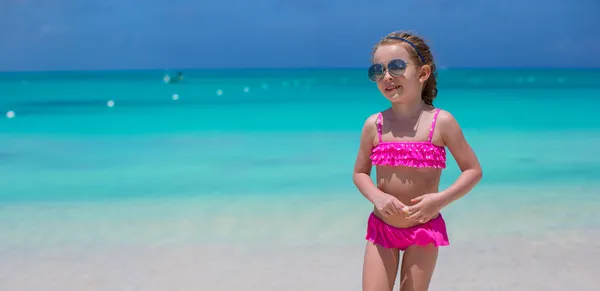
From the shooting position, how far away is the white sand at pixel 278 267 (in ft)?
13.6

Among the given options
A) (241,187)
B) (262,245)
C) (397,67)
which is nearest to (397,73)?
(397,67)

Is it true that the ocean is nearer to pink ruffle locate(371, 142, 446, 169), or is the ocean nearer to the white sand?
the white sand

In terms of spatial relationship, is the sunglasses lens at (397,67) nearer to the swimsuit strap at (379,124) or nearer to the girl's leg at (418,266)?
the swimsuit strap at (379,124)

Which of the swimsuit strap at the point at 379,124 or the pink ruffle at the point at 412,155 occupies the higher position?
the swimsuit strap at the point at 379,124

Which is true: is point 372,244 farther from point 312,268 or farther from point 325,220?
point 325,220

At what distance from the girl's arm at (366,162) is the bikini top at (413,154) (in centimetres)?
7

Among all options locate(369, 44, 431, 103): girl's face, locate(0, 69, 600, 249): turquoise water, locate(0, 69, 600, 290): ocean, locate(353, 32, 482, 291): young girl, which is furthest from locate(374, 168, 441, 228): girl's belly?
locate(0, 69, 600, 249): turquoise water

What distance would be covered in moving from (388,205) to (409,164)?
0.61 ft

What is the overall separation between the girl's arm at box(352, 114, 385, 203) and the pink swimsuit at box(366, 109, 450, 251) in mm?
24

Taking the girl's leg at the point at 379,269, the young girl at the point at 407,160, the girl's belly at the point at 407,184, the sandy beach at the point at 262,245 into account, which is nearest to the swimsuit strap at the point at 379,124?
the young girl at the point at 407,160

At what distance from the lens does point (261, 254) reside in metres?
4.79

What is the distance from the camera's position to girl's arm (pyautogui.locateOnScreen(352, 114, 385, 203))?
2.78m

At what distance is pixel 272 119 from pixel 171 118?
8.54ft

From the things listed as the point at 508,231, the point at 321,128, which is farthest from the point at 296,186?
the point at 321,128
